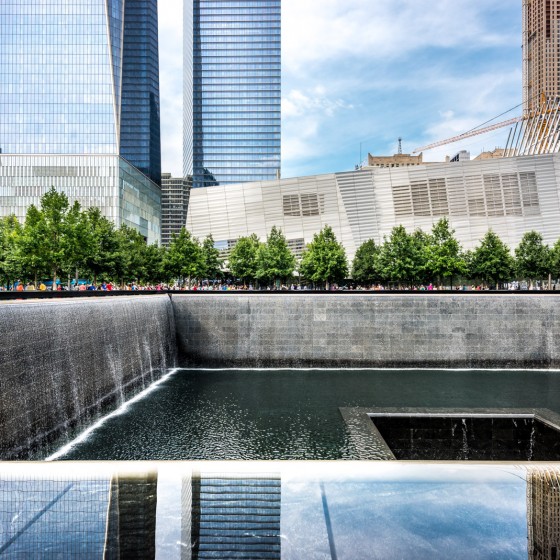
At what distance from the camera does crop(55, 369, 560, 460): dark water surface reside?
10.7 metres

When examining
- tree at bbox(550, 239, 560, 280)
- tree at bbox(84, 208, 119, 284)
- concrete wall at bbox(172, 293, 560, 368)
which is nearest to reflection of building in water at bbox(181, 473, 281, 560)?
concrete wall at bbox(172, 293, 560, 368)

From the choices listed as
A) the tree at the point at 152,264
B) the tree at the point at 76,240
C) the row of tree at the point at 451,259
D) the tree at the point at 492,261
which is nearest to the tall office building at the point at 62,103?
the tree at the point at 152,264

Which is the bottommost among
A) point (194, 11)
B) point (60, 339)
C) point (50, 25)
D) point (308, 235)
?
point (60, 339)

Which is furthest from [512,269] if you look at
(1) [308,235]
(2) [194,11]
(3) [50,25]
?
(2) [194,11]

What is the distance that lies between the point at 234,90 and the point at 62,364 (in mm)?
129002

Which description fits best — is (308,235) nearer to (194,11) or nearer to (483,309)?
(483,309)

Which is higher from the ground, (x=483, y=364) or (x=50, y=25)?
(x=50, y=25)

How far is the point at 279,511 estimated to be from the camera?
12.2ft

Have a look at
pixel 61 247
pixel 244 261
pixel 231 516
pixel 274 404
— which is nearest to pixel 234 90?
pixel 244 261

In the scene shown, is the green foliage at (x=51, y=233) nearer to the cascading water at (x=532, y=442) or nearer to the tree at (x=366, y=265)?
the cascading water at (x=532, y=442)

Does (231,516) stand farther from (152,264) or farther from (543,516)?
(152,264)

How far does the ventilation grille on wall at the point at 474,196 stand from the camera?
66250 millimetres

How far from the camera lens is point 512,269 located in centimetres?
5331

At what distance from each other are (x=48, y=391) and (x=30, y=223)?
2871 centimetres
